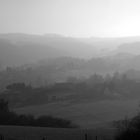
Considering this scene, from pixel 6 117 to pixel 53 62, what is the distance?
277 feet

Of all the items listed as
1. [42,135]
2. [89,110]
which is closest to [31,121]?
[89,110]

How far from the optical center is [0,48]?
591 ft

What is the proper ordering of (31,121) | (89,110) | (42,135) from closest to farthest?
(42,135), (31,121), (89,110)

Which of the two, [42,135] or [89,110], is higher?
[89,110]

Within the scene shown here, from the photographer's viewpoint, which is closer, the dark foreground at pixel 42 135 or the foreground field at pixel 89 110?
the dark foreground at pixel 42 135

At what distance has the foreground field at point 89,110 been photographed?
206 ft

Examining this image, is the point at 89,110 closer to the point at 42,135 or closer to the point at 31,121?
the point at 31,121

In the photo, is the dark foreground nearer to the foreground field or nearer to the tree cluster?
the tree cluster

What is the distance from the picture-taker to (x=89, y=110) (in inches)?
2707

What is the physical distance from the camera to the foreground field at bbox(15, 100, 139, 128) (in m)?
62.9

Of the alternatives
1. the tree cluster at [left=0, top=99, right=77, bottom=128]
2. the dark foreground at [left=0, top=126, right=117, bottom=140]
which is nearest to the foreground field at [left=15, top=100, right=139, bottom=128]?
the tree cluster at [left=0, top=99, right=77, bottom=128]

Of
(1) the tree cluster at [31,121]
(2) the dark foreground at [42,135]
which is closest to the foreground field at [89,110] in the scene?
(1) the tree cluster at [31,121]

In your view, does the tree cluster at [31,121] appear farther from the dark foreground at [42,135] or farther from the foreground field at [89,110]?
the dark foreground at [42,135]

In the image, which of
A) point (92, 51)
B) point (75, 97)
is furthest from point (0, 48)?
point (75, 97)
